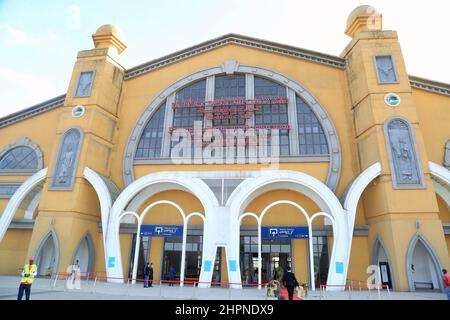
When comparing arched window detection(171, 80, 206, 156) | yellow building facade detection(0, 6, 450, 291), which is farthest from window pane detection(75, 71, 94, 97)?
arched window detection(171, 80, 206, 156)

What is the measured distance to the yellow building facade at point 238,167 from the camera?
1917cm

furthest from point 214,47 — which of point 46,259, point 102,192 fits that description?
point 46,259

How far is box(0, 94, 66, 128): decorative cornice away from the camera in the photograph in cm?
2900

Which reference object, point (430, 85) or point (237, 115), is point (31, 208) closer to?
point (237, 115)

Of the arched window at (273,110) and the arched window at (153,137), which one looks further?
the arched window at (153,137)

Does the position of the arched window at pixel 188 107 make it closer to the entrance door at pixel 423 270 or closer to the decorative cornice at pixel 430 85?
the decorative cornice at pixel 430 85

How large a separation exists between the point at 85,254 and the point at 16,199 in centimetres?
718

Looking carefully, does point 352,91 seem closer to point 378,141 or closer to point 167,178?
point 378,141

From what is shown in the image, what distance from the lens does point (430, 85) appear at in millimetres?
23719

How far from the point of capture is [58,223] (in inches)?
838

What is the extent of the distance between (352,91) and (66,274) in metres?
25.6

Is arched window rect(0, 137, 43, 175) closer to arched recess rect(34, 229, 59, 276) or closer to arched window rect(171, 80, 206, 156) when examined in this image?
arched recess rect(34, 229, 59, 276)

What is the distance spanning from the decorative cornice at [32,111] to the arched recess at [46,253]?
13909 millimetres

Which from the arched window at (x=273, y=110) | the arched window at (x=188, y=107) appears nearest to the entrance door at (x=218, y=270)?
the arched window at (x=188, y=107)
